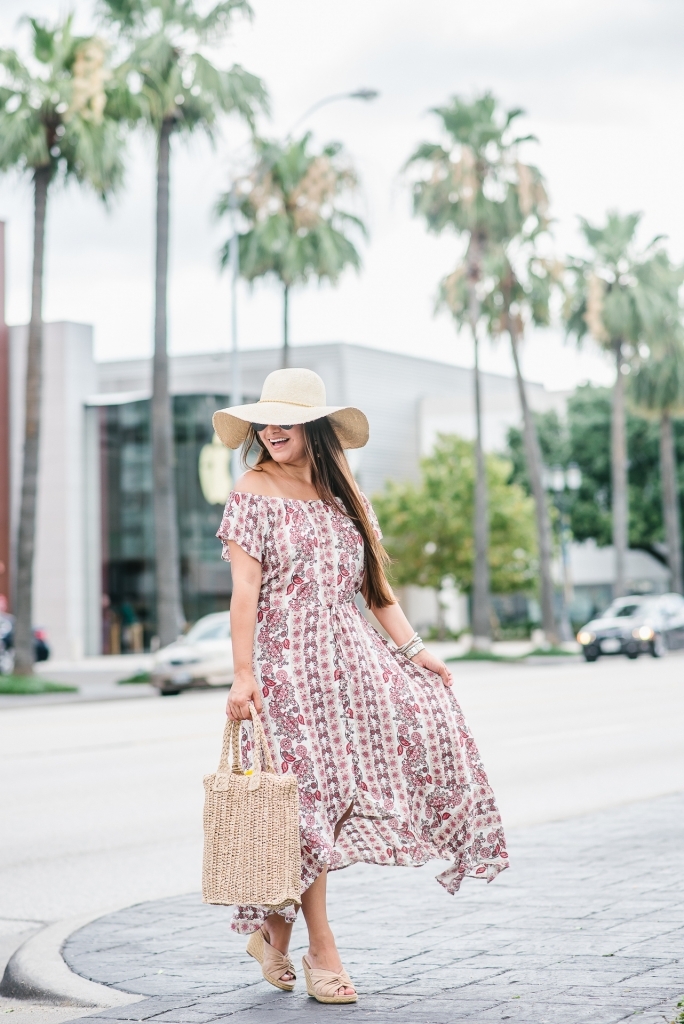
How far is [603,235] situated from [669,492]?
9.40 m

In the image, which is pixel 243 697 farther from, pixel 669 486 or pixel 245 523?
pixel 669 486

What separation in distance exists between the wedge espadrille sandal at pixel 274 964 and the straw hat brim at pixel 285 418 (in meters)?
1.67

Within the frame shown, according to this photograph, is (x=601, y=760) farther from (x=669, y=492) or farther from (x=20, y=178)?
(x=669, y=492)

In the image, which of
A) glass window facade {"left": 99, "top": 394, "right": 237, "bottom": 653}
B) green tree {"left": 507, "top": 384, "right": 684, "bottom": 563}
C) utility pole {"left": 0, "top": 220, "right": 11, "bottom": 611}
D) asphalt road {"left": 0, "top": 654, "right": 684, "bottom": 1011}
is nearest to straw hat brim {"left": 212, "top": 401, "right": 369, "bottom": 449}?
asphalt road {"left": 0, "top": 654, "right": 684, "bottom": 1011}

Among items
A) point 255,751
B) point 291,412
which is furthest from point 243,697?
point 291,412

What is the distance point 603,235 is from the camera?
4384 cm

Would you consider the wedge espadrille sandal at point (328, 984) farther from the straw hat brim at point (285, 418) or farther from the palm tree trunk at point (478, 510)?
the palm tree trunk at point (478, 510)

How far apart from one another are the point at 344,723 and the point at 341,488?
81 centimetres

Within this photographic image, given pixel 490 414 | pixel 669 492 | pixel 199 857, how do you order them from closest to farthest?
pixel 199 857 → pixel 669 492 → pixel 490 414

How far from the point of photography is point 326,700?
458 centimetres

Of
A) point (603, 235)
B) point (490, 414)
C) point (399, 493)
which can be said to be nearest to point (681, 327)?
point (603, 235)

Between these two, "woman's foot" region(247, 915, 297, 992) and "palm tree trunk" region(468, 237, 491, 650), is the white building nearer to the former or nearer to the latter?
"palm tree trunk" region(468, 237, 491, 650)

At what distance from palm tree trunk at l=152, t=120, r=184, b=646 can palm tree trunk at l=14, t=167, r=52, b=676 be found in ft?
9.16

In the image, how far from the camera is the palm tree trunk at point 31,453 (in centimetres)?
2664
